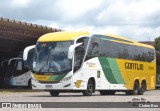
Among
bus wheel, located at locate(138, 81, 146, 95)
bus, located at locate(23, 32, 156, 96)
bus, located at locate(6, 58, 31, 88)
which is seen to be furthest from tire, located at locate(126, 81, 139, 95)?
bus, located at locate(6, 58, 31, 88)

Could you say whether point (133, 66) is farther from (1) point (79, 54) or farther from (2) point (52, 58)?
(2) point (52, 58)

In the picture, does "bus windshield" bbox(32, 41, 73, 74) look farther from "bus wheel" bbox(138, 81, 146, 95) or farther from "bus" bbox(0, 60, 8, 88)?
"bus" bbox(0, 60, 8, 88)

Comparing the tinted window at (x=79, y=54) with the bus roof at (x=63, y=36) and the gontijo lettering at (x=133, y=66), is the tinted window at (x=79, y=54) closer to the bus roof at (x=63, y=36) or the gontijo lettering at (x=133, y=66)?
the bus roof at (x=63, y=36)

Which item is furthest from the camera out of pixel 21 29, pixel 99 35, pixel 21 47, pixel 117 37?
pixel 21 47

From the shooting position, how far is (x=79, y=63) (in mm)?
23359

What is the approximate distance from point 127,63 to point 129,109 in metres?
13.2

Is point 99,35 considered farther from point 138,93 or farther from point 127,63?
point 138,93

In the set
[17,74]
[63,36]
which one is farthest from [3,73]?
[63,36]

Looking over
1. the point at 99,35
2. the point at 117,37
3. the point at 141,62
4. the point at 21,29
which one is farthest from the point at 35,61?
the point at 21,29

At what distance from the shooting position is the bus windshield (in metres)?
22.9

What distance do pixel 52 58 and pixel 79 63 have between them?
1344 millimetres

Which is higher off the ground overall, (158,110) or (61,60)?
(61,60)

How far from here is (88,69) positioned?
950 inches

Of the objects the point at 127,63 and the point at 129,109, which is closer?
the point at 129,109
